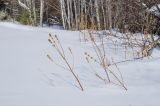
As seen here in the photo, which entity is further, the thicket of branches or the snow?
the thicket of branches

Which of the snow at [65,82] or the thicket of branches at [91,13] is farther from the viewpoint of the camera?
the thicket of branches at [91,13]

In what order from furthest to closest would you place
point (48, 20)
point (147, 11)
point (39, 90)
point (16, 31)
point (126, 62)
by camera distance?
point (48, 20) → point (16, 31) → point (147, 11) → point (126, 62) → point (39, 90)

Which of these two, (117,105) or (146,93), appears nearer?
(117,105)

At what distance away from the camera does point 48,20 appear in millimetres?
29453

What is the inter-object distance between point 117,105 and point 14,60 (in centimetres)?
189

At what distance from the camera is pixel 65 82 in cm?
330

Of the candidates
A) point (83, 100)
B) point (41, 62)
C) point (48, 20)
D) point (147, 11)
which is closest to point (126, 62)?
point (41, 62)

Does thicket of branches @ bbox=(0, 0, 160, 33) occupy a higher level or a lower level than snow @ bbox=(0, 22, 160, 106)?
higher

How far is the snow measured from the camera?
9.22 ft

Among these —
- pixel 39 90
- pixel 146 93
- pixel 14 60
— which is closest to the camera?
pixel 146 93

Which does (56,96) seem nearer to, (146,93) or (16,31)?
(146,93)

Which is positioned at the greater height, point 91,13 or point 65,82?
point 91,13

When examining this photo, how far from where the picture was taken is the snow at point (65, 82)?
2811mm

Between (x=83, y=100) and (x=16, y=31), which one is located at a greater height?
(x=16, y=31)
